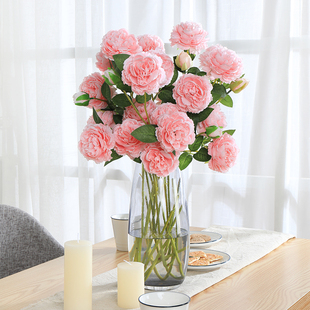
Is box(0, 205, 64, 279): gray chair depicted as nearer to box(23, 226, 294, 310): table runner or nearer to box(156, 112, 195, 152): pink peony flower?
box(23, 226, 294, 310): table runner

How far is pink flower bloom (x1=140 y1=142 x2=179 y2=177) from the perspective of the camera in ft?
2.81

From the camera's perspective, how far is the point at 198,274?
1.08 meters

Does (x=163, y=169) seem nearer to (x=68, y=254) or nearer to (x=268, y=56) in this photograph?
(x=68, y=254)

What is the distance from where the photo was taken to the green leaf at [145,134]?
854mm

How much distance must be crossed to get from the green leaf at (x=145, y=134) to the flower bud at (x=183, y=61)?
148mm

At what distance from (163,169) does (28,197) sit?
2.08 metres

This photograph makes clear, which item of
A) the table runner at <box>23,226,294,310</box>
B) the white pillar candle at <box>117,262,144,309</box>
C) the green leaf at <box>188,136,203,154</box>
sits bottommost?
the table runner at <box>23,226,294,310</box>

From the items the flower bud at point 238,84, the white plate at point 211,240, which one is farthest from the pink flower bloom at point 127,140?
the white plate at point 211,240

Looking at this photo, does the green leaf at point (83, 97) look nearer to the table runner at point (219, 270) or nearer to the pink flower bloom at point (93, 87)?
the pink flower bloom at point (93, 87)

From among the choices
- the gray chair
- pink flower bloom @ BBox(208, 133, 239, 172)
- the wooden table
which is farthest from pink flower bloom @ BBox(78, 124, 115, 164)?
the gray chair

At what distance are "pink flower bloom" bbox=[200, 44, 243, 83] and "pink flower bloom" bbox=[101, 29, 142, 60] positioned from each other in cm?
15

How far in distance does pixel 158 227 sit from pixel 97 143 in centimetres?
23

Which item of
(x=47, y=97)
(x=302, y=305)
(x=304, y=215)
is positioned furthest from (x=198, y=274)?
(x=47, y=97)

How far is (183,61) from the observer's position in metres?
0.91
